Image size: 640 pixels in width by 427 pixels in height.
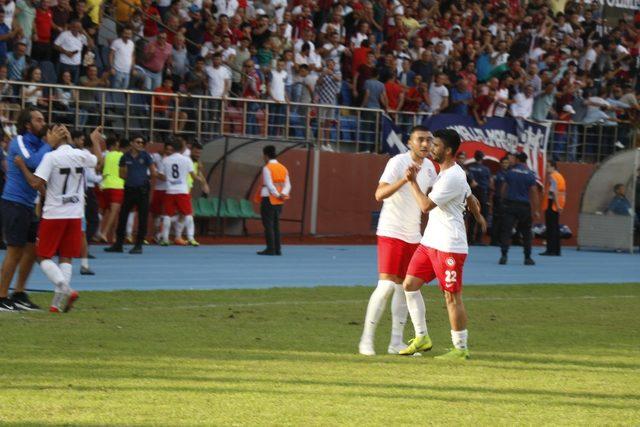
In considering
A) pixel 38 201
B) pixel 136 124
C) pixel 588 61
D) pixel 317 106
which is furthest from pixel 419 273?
pixel 588 61

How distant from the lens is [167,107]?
91.1 ft

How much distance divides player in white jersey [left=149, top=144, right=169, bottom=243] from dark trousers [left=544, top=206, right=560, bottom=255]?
321 inches

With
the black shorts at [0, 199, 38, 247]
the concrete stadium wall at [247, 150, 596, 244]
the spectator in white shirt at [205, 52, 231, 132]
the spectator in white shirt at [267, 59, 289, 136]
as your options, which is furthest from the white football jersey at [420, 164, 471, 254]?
the concrete stadium wall at [247, 150, 596, 244]

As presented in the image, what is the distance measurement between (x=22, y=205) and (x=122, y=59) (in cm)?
1287

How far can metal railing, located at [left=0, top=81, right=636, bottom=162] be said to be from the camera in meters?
25.6

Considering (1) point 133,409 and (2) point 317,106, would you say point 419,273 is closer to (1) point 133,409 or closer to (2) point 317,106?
(1) point 133,409

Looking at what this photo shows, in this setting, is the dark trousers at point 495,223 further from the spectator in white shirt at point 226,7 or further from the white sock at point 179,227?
the white sock at point 179,227

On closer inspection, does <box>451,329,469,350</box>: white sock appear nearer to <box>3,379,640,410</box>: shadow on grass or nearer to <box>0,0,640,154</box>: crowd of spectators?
<box>3,379,640,410</box>: shadow on grass

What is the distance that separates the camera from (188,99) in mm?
28250

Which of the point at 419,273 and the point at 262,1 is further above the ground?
the point at 262,1

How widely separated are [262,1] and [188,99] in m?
4.10

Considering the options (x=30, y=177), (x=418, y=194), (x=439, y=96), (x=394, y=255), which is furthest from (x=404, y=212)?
(x=439, y=96)

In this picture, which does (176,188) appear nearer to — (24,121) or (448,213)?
(24,121)

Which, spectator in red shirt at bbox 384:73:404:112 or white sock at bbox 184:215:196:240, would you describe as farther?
spectator in red shirt at bbox 384:73:404:112
